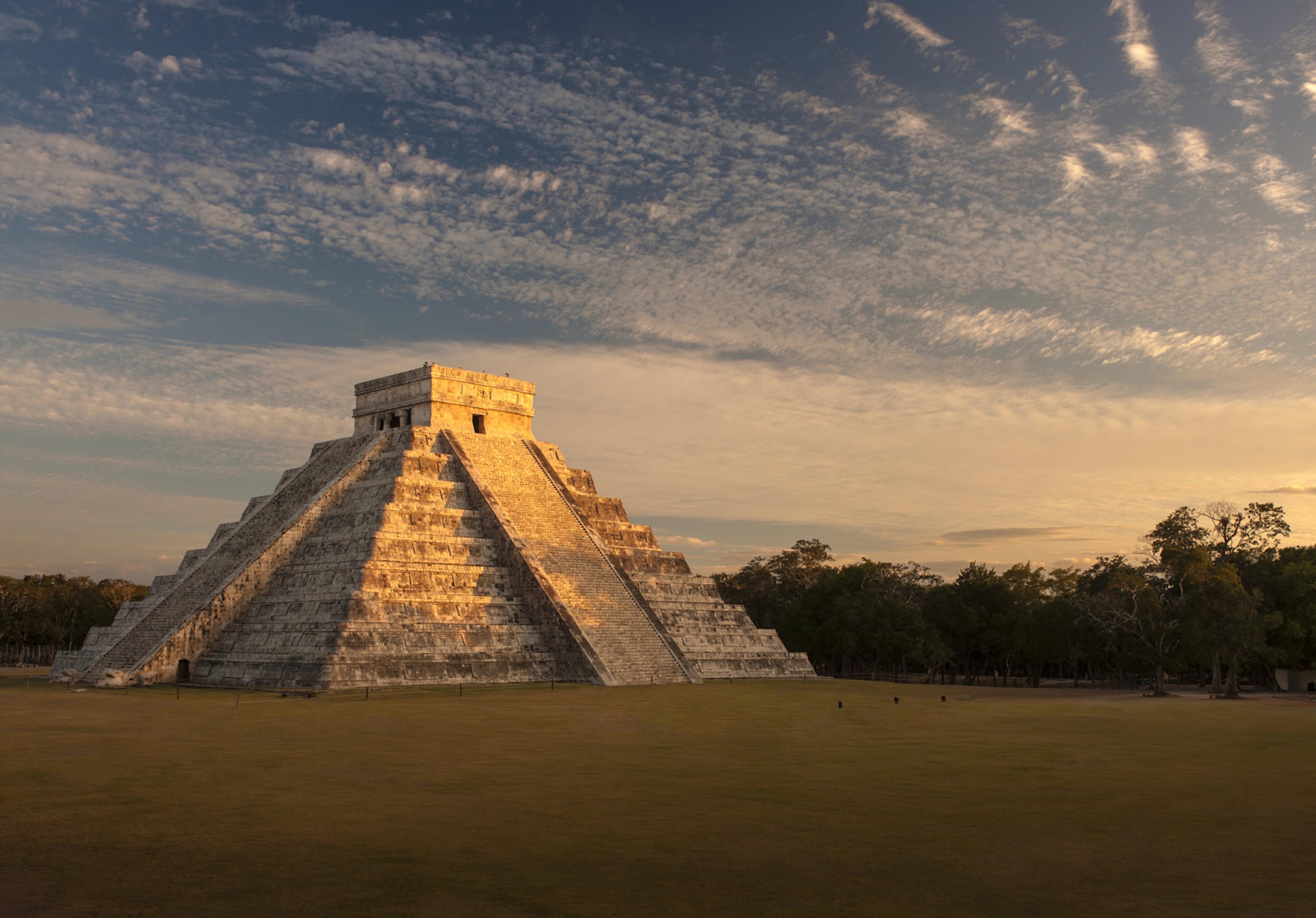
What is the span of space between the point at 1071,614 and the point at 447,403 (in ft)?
113

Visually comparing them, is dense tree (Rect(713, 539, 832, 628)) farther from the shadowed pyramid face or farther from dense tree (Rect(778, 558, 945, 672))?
the shadowed pyramid face

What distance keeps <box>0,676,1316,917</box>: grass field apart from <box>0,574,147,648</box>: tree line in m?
55.3

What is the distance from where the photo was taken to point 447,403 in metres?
45.6

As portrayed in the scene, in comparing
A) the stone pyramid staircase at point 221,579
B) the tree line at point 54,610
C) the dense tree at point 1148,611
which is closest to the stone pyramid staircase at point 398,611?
the stone pyramid staircase at point 221,579

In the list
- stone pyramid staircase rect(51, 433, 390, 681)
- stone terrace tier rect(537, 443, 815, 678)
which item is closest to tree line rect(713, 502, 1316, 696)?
stone terrace tier rect(537, 443, 815, 678)

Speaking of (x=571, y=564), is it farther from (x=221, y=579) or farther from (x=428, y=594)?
(x=221, y=579)

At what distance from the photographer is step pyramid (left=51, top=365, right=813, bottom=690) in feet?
109

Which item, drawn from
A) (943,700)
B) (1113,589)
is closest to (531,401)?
(943,700)

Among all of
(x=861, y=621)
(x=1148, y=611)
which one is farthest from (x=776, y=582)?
(x=1148, y=611)

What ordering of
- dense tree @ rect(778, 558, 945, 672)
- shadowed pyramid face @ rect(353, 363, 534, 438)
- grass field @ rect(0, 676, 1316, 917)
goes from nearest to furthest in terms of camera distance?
1. grass field @ rect(0, 676, 1316, 917)
2. shadowed pyramid face @ rect(353, 363, 534, 438)
3. dense tree @ rect(778, 558, 945, 672)

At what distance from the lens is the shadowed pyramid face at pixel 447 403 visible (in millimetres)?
45438

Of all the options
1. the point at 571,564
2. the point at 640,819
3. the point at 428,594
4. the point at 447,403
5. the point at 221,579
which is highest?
the point at 447,403

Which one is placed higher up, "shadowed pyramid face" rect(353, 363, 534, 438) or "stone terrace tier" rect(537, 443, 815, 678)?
"shadowed pyramid face" rect(353, 363, 534, 438)

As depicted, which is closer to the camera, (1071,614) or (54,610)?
(1071,614)
